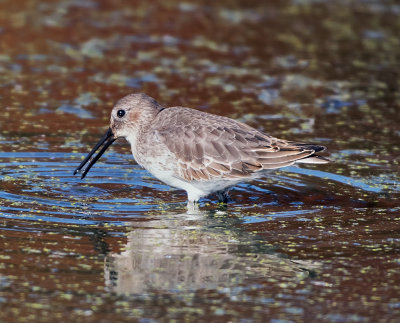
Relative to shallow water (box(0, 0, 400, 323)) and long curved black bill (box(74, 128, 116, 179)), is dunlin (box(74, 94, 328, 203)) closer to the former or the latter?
shallow water (box(0, 0, 400, 323))

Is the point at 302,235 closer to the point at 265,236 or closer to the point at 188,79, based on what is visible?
the point at 265,236

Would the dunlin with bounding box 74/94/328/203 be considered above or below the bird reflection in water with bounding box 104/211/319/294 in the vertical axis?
above

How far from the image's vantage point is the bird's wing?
902 centimetres

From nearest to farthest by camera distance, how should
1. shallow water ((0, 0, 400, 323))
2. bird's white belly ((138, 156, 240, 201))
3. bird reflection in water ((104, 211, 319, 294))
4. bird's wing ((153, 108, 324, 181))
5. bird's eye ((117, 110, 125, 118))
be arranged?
shallow water ((0, 0, 400, 323)) → bird reflection in water ((104, 211, 319, 294)) → bird's wing ((153, 108, 324, 181)) → bird's white belly ((138, 156, 240, 201)) → bird's eye ((117, 110, 125, 118))

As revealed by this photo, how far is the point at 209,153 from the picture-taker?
9195mm

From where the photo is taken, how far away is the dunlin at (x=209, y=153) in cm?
Answer: 904

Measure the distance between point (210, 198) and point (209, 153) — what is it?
0.98m

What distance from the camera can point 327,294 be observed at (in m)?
6.75

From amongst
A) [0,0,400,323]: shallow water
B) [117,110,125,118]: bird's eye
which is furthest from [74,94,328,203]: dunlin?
[117,110,125,118]: bird's eye

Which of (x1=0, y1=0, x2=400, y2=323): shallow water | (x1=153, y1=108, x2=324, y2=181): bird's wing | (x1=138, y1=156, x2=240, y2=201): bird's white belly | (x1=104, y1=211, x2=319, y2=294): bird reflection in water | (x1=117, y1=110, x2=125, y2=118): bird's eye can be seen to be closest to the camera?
(x1=0, y1=0, x2=400, y2=323): shallow water

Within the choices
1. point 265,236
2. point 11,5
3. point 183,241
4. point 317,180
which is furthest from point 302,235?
point 11,5

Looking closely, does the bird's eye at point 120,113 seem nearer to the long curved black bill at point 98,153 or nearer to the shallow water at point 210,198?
the long curved black bill at point 98,153

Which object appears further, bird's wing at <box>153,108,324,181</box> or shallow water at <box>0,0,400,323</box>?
bird's wing at <box>153,108,324,181</box>

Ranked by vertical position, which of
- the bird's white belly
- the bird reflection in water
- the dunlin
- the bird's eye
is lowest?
the bird reflection in water
